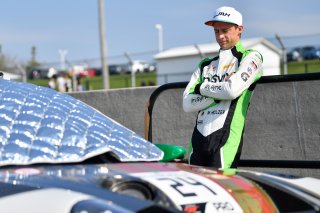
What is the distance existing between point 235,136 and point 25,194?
2.21m

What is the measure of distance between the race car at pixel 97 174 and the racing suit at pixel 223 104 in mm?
931

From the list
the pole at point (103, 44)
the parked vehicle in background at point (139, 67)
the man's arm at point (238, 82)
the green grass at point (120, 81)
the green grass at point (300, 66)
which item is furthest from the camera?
the green grass at point (120, 81)

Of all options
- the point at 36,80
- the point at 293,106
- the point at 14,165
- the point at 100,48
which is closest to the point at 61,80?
the point at 36,80

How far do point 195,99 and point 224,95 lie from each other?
28 centimetres

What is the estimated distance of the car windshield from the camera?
2.67 meters

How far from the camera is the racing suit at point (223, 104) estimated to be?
405 centimetres

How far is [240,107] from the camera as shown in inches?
164

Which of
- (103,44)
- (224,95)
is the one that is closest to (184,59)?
(103,44)

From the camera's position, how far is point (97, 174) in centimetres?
242

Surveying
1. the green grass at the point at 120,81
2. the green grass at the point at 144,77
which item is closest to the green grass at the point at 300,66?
the green grass at the point at 144,77

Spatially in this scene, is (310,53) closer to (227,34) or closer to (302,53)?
(302,53)

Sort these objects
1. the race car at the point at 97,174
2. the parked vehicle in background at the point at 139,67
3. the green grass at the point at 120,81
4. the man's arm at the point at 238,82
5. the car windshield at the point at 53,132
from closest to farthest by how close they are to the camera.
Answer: the race car at the point at 97,174 → the car windshield at the point at 53,132 → the man's arm at the point at 238,82 → the parked vehicle in background at the point at 139,67 → the green grass at the point at 120,81

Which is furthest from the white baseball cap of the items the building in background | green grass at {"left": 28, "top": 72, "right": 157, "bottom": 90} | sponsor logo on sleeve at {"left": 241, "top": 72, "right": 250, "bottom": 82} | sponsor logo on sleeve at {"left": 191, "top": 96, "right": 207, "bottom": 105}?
the building in background

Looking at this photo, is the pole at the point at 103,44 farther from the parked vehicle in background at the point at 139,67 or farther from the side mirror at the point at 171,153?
the side mirror at the point at 171,153
